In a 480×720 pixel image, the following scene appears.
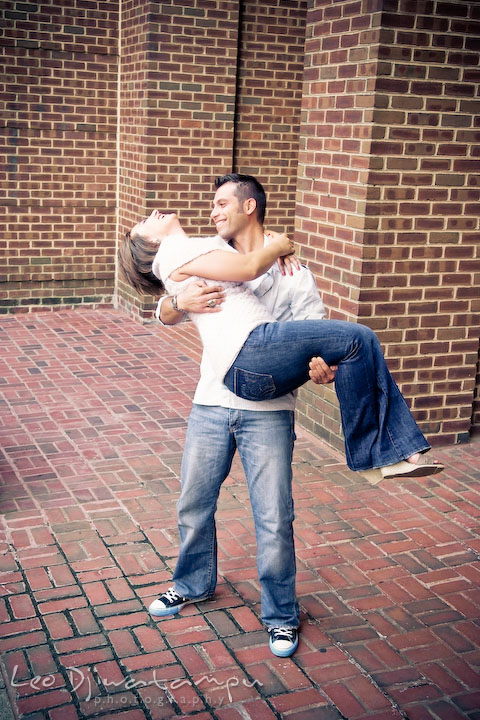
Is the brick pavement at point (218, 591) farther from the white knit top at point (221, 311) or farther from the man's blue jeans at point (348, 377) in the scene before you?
the white knit top at point (221, 311)

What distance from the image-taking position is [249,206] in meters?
2.91

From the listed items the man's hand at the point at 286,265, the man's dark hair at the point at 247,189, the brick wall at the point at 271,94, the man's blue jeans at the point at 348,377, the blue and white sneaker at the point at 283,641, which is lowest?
the blue and white sneaker at the point at 283,641

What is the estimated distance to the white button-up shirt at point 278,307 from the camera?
9.46ft

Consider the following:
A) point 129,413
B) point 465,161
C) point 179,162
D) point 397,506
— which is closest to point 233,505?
point 397,506

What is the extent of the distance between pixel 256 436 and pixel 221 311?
0.48 m

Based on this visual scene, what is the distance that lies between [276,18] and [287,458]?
22.6ft

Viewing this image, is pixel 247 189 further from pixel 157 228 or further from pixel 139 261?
pixel 139 261

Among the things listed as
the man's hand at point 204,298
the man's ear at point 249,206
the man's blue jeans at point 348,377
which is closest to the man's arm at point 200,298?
the man's hand at point 204,298

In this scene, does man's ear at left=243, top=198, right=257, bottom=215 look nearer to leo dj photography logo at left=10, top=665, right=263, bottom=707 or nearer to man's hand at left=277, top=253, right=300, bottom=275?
man's hand at left=277, top=253, right=300, bottom=275

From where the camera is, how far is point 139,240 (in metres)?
2.94

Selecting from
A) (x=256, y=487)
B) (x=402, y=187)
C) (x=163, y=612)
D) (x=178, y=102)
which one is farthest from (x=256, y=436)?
(x=178, y=102)

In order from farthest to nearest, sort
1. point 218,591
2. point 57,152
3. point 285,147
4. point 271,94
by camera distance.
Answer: point 285,147
point 271,94
point 57,152
point 218,591

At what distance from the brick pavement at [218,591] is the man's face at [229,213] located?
5.11ft

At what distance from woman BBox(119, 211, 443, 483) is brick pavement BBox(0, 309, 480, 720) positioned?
30.5 inches
